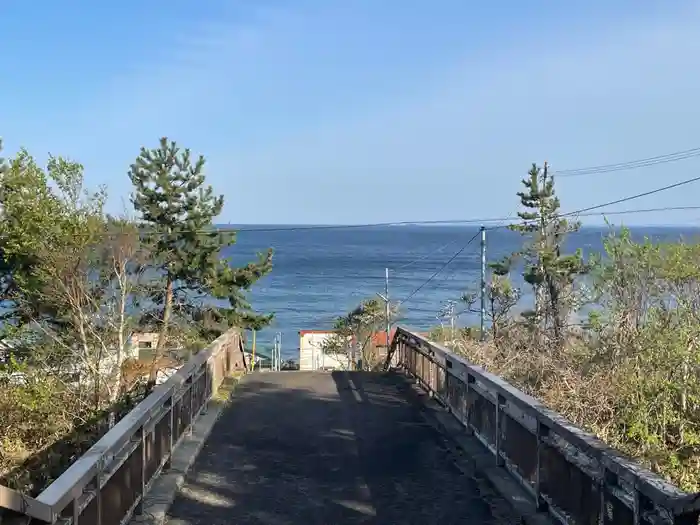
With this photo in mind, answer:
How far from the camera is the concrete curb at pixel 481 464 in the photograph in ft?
19.2

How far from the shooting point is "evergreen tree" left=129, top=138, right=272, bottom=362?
2889 cm

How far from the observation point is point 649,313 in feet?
33.2

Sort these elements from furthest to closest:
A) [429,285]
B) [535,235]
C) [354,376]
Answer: [429,285] → [535,235] → [354,376]

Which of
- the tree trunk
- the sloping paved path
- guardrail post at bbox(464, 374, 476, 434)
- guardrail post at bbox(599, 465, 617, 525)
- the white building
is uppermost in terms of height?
guardrail post at bbox(599, 465, 617, 525)

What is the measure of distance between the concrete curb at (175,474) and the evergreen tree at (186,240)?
18.9 meters

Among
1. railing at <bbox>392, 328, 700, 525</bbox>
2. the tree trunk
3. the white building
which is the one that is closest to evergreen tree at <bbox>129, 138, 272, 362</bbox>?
the tree trunk

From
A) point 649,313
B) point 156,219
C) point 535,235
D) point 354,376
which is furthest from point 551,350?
point 535,235

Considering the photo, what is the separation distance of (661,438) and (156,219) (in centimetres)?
2390

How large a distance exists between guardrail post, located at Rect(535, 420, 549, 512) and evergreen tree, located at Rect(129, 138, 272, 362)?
2342 centimetres

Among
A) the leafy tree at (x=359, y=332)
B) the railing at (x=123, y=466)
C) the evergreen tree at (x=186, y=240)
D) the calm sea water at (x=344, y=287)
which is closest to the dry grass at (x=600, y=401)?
the railing at (x=123, y=466)

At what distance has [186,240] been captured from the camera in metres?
29.4

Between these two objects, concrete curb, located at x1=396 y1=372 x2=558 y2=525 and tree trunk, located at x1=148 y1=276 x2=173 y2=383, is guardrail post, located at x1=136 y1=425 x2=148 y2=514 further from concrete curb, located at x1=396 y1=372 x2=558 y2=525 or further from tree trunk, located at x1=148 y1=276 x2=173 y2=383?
tree trunk, located at x1=148 y1=276 x2=173 y2=383

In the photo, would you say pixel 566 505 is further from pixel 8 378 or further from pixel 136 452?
pixel 8 378

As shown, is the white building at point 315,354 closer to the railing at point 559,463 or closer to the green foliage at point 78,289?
the green foliage at point 78,289
